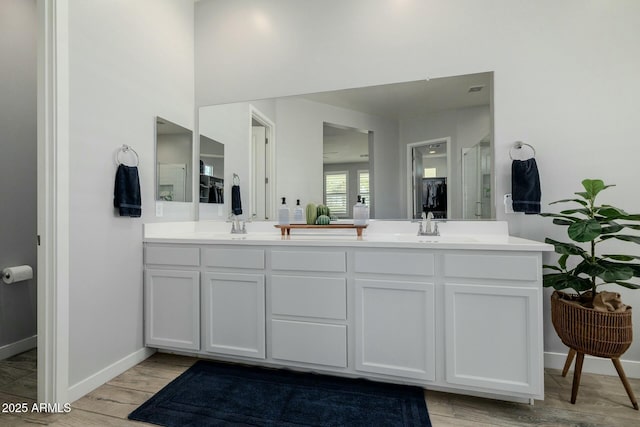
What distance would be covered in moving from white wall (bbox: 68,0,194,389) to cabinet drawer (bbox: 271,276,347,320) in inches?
39.5

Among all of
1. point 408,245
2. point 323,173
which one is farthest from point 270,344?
point 323,173

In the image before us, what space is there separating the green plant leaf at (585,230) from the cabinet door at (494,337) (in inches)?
13.4

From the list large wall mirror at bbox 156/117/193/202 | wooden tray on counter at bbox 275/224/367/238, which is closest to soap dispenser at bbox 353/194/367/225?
wooden tray on counter at bbox 275/224/367/238

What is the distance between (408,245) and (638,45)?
6.22 feet

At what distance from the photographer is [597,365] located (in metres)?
2.03

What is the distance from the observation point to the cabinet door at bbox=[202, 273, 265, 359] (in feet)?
6.59

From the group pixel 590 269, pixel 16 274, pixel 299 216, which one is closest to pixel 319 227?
pixel 299 216

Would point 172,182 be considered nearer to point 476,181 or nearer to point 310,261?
point 310,261

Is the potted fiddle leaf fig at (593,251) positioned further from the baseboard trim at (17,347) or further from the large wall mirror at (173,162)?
the baseboard trim at (17,347)

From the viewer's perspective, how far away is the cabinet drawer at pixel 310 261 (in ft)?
6.14

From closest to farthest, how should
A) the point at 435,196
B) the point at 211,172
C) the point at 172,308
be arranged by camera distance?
the point at 172,308 → the point at 435,196 → the point at 211,172

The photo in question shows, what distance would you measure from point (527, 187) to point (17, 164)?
11.6 feet

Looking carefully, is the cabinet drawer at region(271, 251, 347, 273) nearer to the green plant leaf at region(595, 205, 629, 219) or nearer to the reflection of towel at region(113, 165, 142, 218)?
the reflection of towel at region(113, 165, 142, 218)

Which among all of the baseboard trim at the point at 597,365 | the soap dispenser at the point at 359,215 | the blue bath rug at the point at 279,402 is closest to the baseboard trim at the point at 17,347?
the blue bath rug at the point at 279,402
